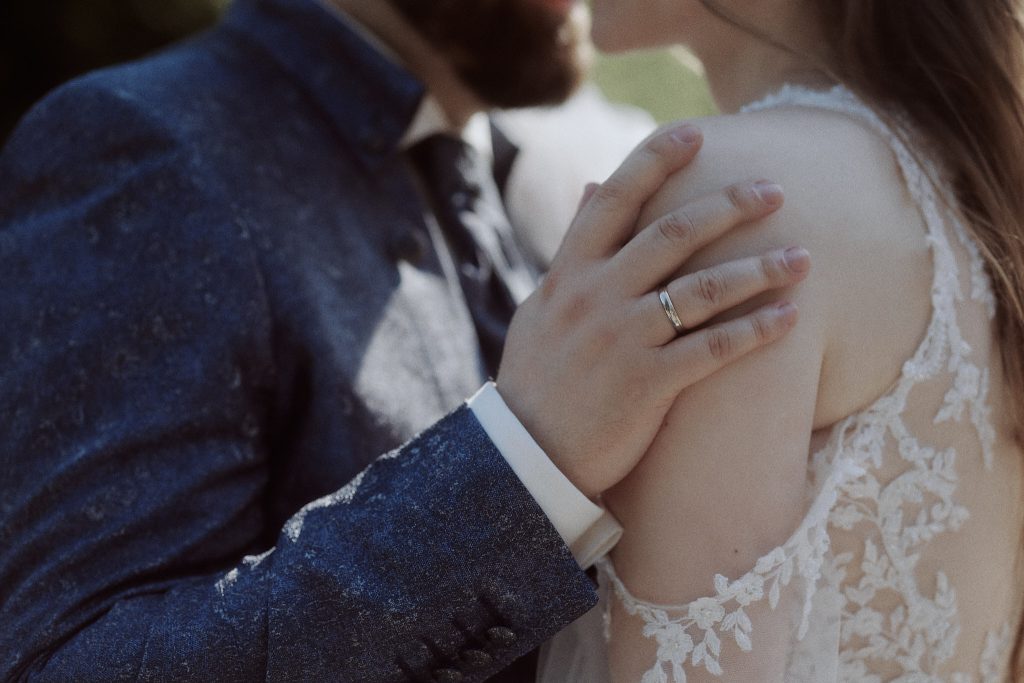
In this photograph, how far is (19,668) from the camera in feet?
4.18

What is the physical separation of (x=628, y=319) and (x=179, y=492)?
65cm

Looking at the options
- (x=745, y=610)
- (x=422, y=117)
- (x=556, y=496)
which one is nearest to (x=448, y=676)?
(x=556, y=496)

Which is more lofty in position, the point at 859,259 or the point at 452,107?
the point at 859,259

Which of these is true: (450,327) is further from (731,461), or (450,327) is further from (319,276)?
(731,461)

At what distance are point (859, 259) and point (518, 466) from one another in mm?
425

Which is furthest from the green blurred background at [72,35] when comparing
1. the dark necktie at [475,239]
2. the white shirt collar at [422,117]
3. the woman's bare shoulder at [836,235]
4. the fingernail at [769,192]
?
the fingernail at [769,192]

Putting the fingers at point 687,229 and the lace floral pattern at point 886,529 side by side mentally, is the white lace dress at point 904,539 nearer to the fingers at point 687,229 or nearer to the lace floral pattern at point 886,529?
the lace floral pattern at point 886,529

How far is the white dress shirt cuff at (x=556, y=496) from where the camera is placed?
1.13m

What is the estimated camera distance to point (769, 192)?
1.02 meters

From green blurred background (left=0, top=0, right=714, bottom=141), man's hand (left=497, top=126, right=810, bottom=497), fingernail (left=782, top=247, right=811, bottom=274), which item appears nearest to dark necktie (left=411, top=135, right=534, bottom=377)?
man's hand (left=497, top=126, right=810, bottom=497)

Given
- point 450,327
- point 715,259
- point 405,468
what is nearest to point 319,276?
point 450,327

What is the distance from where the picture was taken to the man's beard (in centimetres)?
191

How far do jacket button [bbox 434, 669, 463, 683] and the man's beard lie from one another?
1196mm

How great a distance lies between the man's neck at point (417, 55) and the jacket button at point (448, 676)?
3.60 feet
